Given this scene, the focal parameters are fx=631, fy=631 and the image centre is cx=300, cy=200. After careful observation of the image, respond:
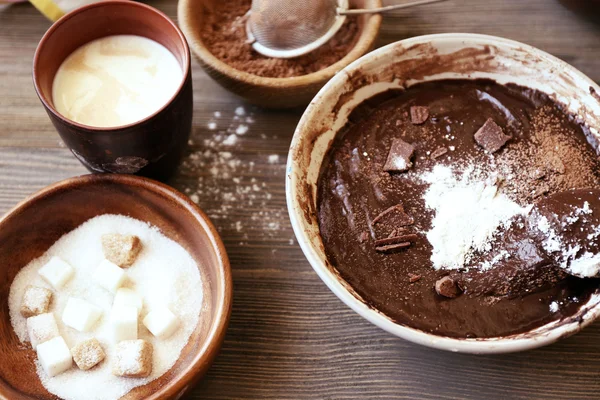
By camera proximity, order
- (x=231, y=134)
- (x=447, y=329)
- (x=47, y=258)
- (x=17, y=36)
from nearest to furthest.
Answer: (x=447, y=329) → (x=47, y=258) → (x=231, y=134) → (x=17, y=36)

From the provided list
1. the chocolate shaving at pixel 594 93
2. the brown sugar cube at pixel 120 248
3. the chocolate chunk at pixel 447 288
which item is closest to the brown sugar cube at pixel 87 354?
the brown sugar cube at pixel 120 248

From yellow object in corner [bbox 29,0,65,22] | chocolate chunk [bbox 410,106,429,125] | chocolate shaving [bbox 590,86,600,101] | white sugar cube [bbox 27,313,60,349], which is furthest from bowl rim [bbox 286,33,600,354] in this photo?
yellow object in corner [bbox 29,0,65,22]

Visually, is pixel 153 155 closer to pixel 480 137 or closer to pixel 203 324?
pixel 203 324

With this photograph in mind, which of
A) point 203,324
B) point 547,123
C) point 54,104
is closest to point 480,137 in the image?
point 547,123

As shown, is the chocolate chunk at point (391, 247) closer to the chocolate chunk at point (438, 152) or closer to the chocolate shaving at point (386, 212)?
the chocolate shaving at point (386, 212)

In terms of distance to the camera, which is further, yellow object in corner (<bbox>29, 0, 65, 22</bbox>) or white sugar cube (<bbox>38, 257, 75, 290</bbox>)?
yellow object in corner (<bbox>29, 0, 65, 22</bbox>)

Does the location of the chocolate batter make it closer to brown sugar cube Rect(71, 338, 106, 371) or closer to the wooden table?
the wooden table

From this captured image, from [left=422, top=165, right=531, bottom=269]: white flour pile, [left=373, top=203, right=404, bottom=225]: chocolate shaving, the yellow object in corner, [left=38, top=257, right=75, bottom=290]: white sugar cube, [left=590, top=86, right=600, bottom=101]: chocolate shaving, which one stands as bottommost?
[left=38, top=257, right=75, bottom=290]: white sugar cube

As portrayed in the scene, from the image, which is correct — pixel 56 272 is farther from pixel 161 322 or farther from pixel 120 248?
pixel 161 322

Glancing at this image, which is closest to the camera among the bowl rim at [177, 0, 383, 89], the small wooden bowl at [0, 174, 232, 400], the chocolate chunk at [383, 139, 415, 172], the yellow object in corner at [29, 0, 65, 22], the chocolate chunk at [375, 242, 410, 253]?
the small wooden bowl at [0, 174, 232, 400]
